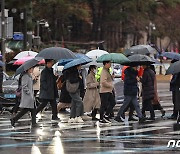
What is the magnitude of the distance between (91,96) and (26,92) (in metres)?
2.33

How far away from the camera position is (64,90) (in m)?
17.6

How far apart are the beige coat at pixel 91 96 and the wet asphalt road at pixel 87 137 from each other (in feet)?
1.56

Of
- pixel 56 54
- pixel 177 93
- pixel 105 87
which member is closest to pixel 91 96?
pixel 105 87

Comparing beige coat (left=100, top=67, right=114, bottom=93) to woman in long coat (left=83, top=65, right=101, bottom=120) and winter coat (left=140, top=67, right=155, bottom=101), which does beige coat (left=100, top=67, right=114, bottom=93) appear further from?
winter coat (left=140, top=67, right=155, bottom=101)

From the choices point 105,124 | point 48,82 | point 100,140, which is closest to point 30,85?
point 48,82

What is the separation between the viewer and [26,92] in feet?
49.6

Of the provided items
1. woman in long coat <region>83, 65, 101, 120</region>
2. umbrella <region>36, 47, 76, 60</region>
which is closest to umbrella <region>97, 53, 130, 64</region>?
woman in long coat <region>83, 65, 101, 120</region>

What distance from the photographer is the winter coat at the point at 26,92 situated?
15094mm

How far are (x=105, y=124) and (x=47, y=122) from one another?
5.68 ft

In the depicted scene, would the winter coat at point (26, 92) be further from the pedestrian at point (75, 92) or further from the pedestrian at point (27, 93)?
the pedestrian at point (75, 92)

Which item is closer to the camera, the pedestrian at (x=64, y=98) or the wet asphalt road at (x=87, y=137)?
the wet asphalt road at (x=87, y=137)

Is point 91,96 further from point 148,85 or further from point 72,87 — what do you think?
point 148,85

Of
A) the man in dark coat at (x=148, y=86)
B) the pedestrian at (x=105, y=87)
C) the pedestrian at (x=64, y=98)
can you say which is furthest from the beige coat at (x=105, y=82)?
the pedestrian at (x=64, y=98)

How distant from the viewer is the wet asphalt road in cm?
1114
